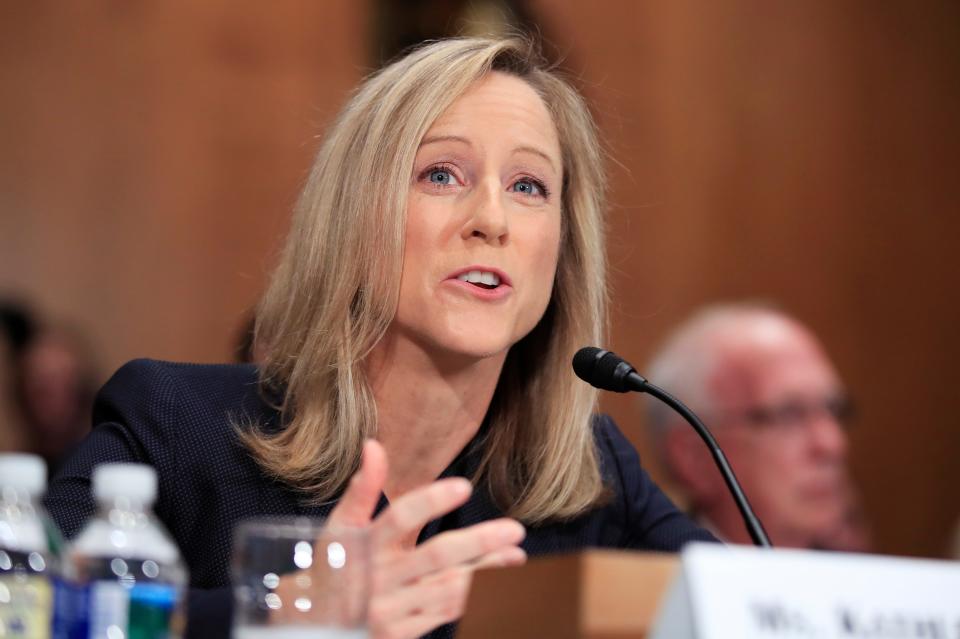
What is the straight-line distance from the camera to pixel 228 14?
5.34 m

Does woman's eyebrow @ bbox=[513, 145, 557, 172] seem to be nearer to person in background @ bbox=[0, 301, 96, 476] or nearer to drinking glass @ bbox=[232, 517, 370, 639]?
drinking glass @ bbox=[232, 517, 370, 639]

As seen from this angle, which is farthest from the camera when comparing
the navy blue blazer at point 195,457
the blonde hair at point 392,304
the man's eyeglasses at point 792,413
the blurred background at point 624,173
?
the blurred background at point 624,173

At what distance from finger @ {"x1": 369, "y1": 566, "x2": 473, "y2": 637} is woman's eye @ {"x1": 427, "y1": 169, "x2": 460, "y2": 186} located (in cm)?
92

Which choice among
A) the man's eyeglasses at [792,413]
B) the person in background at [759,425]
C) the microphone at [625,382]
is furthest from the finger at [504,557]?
the man's eyeglasses at [792,413]

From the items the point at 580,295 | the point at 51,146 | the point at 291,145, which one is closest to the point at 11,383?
the point at 51,146

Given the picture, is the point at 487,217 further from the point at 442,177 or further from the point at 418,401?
the point at 418,401

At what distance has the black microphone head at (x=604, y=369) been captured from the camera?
1.86 metres

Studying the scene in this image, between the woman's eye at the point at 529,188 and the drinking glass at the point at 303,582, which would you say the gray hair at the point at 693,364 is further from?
the drinking glass at the point at 303,582

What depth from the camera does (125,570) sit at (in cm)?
119

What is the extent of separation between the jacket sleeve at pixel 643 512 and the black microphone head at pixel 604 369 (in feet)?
1.81

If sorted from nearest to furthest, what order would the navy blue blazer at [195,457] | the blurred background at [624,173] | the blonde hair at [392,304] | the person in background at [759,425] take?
the navy blue blazer at [195,457], the blonde hair at [392,304], the person in background at [759,425], the blurred background at [624,173]

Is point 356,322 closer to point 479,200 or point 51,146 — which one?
point 479,200

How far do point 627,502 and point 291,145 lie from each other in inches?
129

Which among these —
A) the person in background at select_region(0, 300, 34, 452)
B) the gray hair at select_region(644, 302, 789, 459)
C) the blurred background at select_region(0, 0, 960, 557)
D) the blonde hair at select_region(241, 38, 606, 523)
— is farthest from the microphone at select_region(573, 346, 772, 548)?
the person in background at select_region(0, 300, 34, 452)
